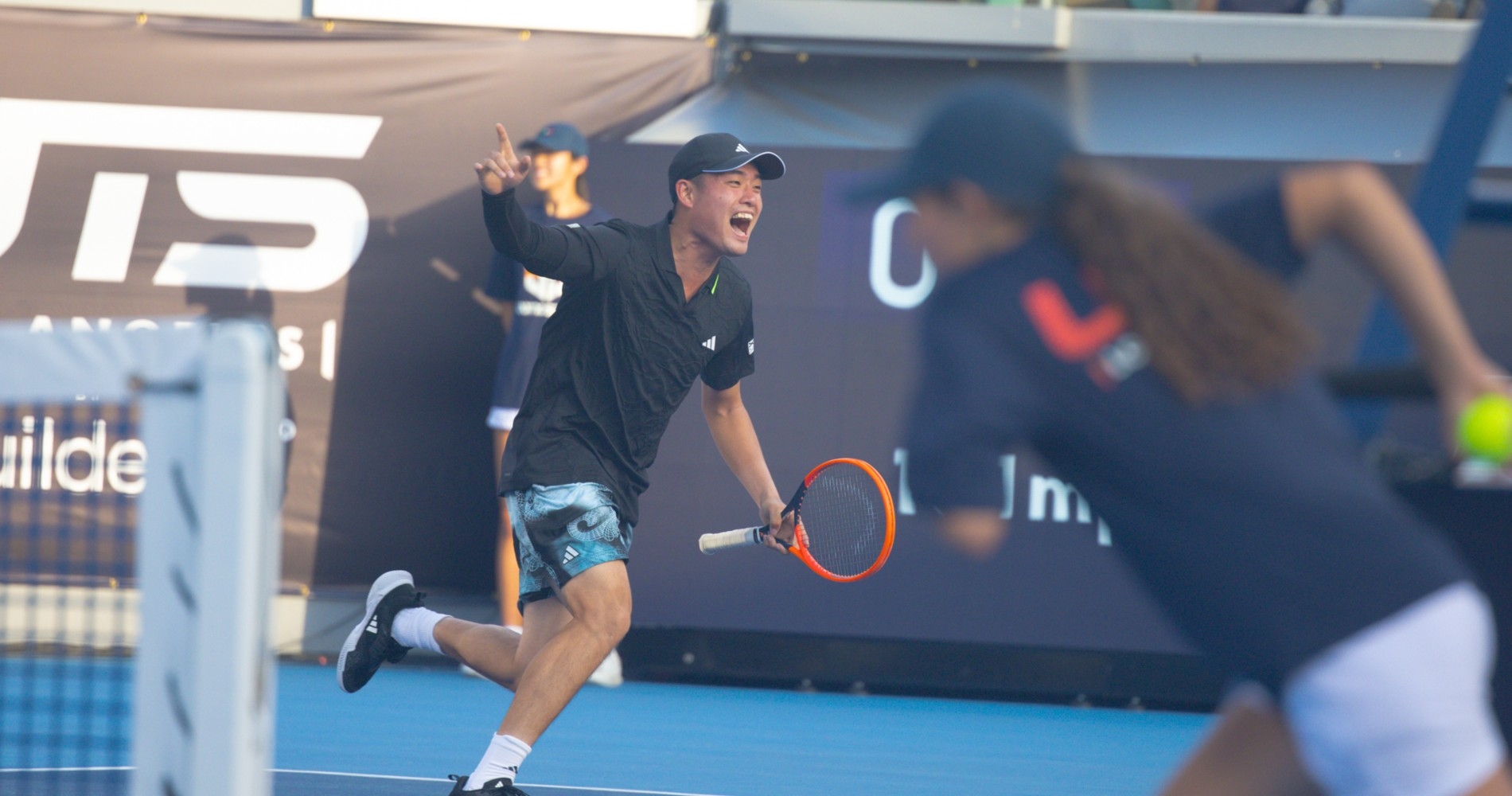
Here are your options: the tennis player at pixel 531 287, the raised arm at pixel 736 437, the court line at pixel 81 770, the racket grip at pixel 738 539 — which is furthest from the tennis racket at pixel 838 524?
the tennis player at pixel 531 287

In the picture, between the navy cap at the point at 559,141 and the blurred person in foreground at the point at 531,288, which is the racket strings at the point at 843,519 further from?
the navy cap at the point at 559,141

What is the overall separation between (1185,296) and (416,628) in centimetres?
302

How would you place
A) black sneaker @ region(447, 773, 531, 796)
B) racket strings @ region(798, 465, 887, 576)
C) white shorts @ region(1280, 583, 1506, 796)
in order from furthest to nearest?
racket strings @ region(798, 465, 887, 576)
black sneaker @ region(447, 773, 531, 796)
white shorts @ region(1280, 583, 1506, 796)

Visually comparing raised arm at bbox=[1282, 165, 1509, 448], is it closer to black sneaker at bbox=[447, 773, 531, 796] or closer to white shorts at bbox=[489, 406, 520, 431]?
black sneaker at bbox=[447, 773, 531, 796]

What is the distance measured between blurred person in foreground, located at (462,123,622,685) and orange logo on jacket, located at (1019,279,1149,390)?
4559 millimetres

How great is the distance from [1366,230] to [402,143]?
550 centimetres

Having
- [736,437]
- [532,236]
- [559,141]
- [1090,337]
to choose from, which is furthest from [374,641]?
[1090,337]

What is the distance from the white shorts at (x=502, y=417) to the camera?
6.37 m

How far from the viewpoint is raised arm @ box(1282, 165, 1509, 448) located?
1.88 meters

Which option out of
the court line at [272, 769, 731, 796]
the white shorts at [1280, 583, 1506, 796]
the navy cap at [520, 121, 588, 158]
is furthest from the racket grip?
the white shorts at [1280, 583, 1506, 796]

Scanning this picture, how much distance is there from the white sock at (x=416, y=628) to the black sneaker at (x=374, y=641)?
0.7 inches

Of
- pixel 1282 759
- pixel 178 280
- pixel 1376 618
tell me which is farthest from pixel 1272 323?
pixel 178 280

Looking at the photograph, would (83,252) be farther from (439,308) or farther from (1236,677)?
(1236,677)

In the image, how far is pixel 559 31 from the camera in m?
7.00
